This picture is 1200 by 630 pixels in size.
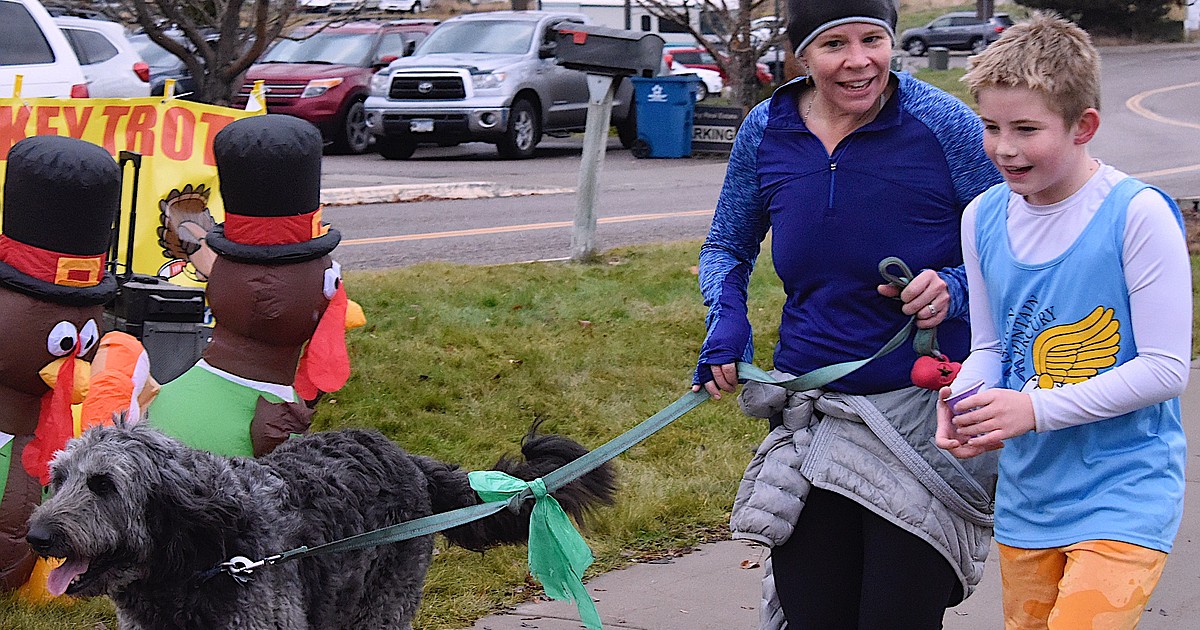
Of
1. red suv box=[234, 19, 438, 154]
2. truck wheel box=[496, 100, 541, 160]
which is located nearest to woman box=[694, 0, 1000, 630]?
truck wheel box=[496, 100, 541, 160]

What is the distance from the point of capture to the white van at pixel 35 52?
10.2 metres

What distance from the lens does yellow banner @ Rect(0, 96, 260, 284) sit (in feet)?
18.8

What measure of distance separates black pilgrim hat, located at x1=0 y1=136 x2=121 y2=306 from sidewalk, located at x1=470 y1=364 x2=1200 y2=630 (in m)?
1.71

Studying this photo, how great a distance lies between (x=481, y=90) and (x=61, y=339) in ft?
49.7

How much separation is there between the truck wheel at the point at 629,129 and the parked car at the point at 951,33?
2713 centimetres

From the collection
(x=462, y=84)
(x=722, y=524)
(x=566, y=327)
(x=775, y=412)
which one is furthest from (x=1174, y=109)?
(x=775, y=412)

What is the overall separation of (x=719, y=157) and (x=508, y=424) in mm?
15091

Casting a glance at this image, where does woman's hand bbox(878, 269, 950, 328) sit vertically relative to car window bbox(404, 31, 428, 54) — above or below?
above

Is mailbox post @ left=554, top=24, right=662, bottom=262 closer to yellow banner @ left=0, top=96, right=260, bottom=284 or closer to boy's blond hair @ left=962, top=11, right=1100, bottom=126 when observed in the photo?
yellow banner @ left=0, top=96, right=260, bottom=284

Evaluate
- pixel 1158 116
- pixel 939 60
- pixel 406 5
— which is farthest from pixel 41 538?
pixel 406 5

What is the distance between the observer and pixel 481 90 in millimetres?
18812

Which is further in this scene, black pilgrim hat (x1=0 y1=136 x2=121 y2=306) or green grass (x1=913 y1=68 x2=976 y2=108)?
green grass (x1=913 y1=68 x2=976 y2=108)

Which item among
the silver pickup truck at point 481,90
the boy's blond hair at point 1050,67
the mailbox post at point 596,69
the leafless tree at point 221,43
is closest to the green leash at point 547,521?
the boy's blond hair at point 1050,67

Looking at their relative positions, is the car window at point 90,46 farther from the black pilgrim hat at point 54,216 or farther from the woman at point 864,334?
the woman at point 864,334
